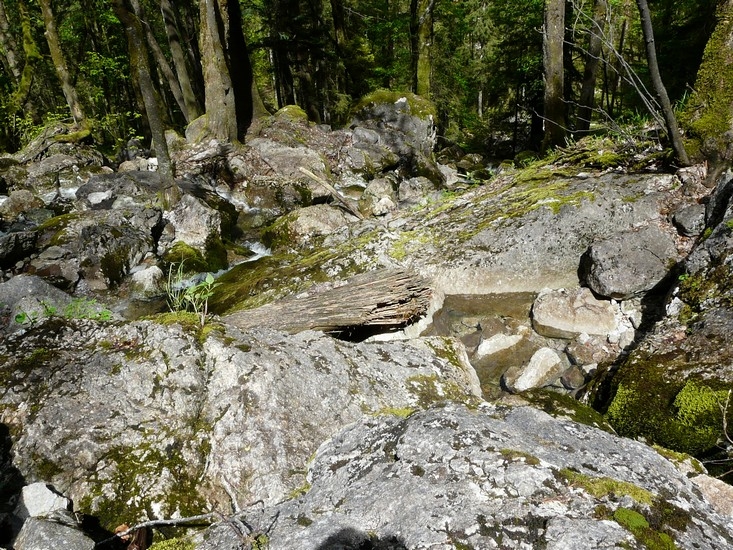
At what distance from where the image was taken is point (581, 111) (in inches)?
488

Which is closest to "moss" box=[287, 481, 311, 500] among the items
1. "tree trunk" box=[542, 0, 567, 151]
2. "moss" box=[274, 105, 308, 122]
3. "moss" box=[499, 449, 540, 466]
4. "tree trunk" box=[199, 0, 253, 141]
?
"moss" box=[499, 449, 540, 466]

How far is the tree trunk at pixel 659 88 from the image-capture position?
4801mm

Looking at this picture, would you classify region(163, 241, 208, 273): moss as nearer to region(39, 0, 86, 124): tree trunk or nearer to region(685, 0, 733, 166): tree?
region(685, 0, 733, 166): tree

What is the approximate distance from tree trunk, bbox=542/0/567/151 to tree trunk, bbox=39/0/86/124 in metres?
16.9

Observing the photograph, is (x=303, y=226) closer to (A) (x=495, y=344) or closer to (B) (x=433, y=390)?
(A) (x=495, y=344)

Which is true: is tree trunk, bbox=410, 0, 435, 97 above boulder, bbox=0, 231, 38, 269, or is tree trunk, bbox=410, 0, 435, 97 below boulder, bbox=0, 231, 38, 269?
A: above

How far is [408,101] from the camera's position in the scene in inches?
694

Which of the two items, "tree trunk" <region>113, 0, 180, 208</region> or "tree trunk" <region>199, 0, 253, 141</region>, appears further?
"tree trunk" <region>199, 0, 253, 141</region>

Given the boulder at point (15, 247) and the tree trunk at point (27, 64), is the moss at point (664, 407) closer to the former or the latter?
the boulder at point (15, 247)

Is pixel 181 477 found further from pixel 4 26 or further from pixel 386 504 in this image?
pixel 4 26

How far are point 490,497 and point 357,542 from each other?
63 centimetres

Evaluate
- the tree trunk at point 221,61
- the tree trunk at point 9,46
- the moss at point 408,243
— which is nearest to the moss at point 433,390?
the moss at point 408,243

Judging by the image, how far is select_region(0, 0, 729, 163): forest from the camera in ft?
38.0

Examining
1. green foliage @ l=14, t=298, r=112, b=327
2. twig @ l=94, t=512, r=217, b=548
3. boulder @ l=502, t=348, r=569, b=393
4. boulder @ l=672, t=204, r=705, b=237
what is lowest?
boulder @ l=502, t=348, r=569, b=393
